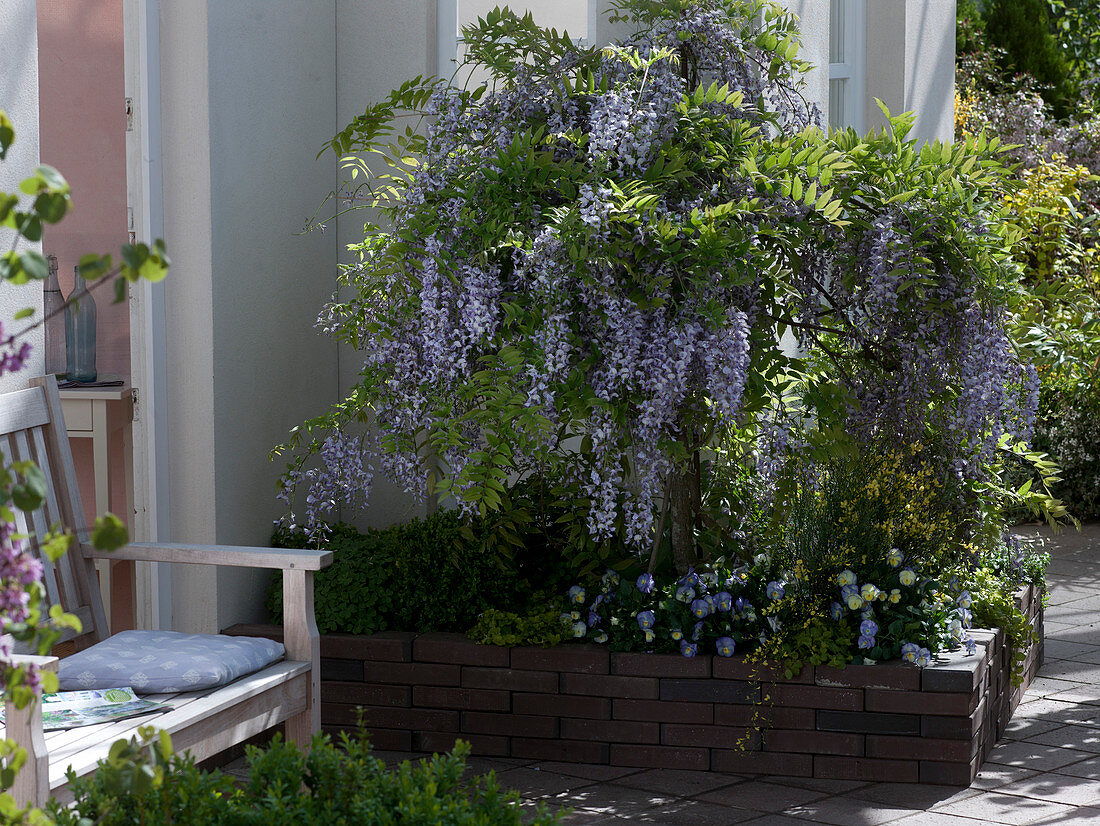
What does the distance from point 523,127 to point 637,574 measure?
1423mm

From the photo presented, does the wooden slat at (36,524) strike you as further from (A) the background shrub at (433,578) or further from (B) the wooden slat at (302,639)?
(A) the background shrub at (433,578)

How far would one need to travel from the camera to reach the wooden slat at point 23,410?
2.91 meters

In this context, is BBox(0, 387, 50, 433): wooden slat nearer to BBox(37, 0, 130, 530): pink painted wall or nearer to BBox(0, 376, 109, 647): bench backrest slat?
BBox(0, 376, 109, 647): bench backrest slat

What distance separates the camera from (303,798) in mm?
1946

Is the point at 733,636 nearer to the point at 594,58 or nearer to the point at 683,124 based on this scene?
the point at 683,124

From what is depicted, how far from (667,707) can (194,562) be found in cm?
138

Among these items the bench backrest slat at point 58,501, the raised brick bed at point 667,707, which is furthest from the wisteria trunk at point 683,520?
the bench backrest slat at point 58,501

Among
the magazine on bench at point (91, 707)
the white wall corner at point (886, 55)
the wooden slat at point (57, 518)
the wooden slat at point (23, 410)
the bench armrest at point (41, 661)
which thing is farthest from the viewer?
the white wall corner at point (886, 55)

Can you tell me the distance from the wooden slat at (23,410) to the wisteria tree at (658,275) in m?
0.79

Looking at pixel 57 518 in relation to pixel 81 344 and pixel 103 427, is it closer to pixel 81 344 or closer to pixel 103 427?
pixel 103 427

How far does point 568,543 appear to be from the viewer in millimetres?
3971

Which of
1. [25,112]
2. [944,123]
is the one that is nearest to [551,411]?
[25,112]

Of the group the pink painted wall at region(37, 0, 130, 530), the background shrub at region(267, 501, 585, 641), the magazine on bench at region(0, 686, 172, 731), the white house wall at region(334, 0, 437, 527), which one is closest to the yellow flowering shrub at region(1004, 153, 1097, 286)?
the white house wall at region(334, 0, 437, 527)

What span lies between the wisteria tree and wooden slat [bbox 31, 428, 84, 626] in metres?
0.72
